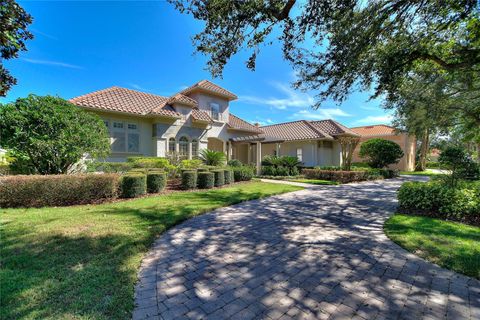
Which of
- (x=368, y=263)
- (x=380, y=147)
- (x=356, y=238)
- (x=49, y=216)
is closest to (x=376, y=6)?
(x=356, y=238)

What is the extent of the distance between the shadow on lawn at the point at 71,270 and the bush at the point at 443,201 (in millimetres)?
8058

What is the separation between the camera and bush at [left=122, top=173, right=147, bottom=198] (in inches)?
352

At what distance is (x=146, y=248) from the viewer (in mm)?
4461

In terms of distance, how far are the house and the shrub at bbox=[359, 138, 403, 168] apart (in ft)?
11.4

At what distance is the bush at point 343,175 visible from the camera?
54.4ft

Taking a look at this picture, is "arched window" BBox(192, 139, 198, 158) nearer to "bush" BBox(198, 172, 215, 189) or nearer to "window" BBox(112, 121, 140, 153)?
"window" BBox(112, 121, 140, 153)

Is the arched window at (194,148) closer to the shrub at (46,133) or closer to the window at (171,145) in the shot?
the window at (171,145)

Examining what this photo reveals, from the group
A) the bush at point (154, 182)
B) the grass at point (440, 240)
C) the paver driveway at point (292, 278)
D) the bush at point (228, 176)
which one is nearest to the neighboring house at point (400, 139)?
the bush at point (228, 176)

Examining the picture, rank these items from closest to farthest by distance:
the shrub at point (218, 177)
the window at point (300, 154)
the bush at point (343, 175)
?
the shrub at point (218, 177)
the bush at point (343, 175)
the window at point (300, 154)

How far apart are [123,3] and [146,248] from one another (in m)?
8.82

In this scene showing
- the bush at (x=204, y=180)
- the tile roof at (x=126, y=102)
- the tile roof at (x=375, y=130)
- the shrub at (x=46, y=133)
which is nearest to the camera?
the shrub at (x=46, y=133)

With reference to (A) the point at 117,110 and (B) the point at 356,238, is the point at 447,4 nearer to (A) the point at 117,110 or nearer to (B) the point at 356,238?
(B) the point at 356,238

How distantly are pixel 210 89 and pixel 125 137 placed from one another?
8.47 m

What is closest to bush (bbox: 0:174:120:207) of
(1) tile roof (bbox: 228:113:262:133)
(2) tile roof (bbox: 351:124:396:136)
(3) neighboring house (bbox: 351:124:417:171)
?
(1) tile roof (bbox: 228:113:262:133)
